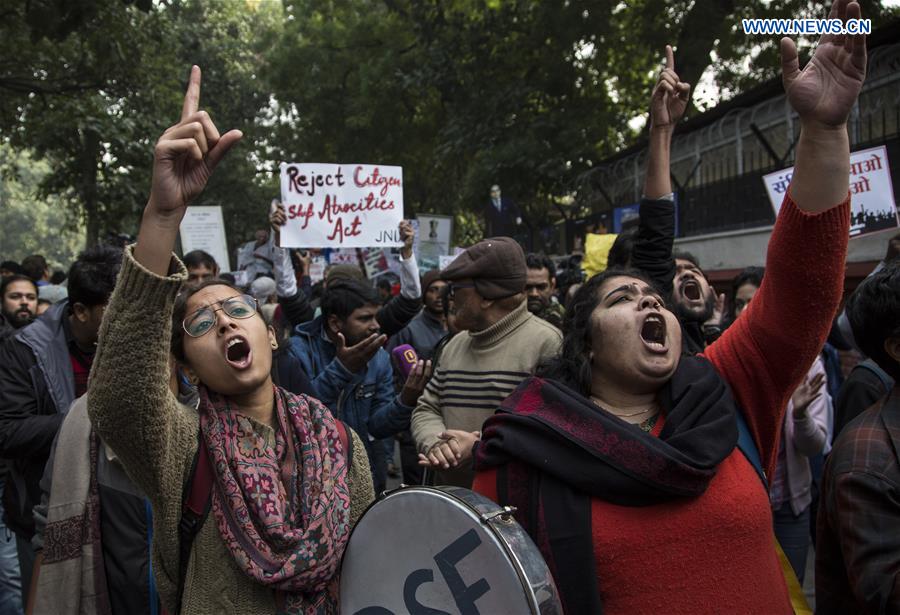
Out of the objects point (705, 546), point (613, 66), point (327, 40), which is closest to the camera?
point (705, 546)

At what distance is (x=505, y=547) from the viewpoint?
1.68 metres

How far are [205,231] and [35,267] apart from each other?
182cm

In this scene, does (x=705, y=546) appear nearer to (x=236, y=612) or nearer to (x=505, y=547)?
(x=505, y=547)

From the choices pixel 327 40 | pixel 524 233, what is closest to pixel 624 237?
pixel 524 233

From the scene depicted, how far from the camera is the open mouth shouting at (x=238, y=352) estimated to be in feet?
7.00

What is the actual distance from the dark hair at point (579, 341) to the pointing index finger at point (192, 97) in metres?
1.10

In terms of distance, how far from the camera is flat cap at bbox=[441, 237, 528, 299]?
10.7ft

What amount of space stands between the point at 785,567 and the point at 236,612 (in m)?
1.39

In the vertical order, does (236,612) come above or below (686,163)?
below

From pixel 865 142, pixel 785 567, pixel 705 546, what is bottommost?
pixel 785 567

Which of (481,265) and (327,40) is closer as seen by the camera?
(481,265)

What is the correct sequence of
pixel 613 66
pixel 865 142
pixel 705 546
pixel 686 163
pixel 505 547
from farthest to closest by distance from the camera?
pixel 613 66 → pixel 686 163 → pixel 865 142 → pixel 705 546 → pixel 505 547

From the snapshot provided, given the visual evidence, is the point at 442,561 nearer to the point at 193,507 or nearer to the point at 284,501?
the point at 284,501

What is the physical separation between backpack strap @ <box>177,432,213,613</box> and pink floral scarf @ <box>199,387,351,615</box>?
0.03 metres
